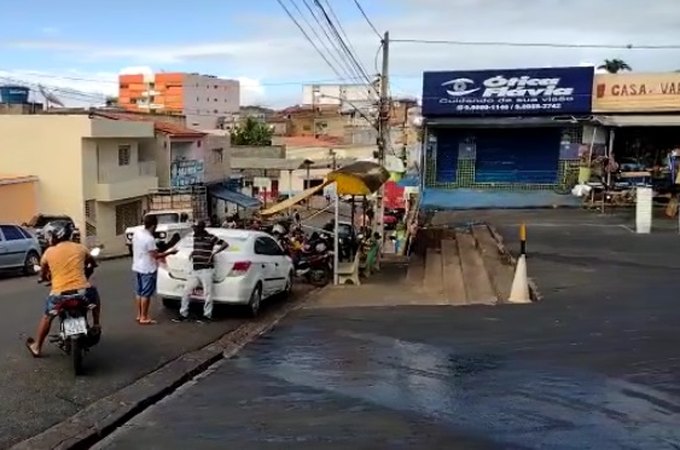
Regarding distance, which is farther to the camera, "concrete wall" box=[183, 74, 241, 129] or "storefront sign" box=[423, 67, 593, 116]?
"concrete wall" box=[183, 74, 241, 129]

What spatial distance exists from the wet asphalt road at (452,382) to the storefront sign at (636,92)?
18.5 metres

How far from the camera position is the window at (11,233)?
2342 centimetres

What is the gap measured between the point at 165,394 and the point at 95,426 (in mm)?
1452

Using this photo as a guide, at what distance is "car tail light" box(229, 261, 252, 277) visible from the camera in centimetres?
1414

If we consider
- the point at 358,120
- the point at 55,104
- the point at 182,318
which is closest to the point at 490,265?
the point at 182,318

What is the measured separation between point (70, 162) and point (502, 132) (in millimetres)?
18968

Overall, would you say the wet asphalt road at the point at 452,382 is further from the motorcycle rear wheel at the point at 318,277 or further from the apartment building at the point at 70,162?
the apartment building at the point at 70,162

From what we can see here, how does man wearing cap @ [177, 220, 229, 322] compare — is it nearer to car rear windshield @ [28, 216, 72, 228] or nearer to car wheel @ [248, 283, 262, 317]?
car wheel @ [248, 283, 262, 317]

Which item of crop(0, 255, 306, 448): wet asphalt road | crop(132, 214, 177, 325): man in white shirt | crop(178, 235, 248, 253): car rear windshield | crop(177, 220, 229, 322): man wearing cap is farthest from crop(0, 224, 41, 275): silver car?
crop(132, 214, 177, 325): man in white shirt

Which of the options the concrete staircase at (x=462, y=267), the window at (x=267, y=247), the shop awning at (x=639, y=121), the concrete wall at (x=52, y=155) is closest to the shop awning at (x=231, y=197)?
the concrete wall at (x=52, y=155)

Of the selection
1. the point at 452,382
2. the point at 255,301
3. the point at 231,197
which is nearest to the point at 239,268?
the point at 255,301

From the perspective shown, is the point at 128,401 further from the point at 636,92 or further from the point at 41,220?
the point at 636,92

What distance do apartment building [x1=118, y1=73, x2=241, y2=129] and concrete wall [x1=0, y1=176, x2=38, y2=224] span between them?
77460 mm

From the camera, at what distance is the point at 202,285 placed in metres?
13.6
